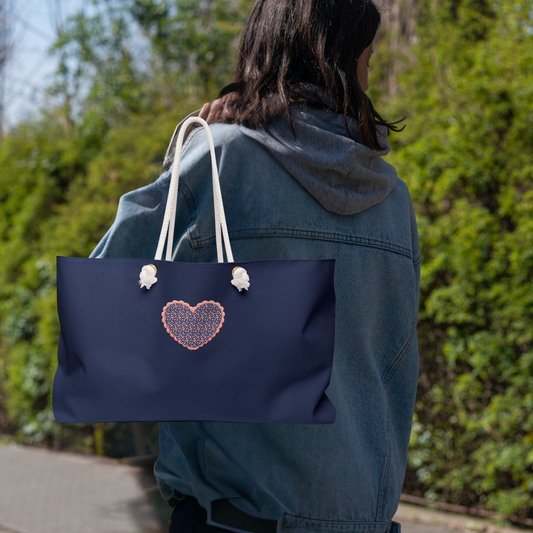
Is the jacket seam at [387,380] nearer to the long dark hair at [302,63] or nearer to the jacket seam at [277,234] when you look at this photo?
the jacket seam at [277,234]

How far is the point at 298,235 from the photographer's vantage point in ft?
4.13

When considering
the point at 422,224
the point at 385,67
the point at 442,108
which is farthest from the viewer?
the point at 385,67

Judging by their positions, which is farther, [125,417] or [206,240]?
[206,240]

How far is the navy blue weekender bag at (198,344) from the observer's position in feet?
A: 3.49

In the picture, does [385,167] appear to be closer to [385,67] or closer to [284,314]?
[284,314]

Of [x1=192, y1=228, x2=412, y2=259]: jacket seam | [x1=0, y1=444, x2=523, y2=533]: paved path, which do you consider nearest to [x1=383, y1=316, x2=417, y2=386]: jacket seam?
[x1=192, y1=228, x2=412, y2=259]: jacket seam

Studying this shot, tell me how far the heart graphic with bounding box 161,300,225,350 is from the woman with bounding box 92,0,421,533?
0.18m

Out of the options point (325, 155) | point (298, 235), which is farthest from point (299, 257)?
point (325, 155)

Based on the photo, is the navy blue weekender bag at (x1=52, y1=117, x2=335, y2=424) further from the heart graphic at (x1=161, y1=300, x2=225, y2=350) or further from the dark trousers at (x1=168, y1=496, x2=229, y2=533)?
the dark trousers at (x1=168, y1=496, x2=229, y2=533)

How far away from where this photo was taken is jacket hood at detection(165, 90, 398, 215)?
124 centimetres

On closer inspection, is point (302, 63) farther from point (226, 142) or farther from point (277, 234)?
point (277, 234)

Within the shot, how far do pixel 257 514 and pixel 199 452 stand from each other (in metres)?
0.17

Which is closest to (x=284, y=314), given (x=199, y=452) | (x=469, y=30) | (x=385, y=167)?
(x=199, y=452)

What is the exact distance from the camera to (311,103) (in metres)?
1.28
